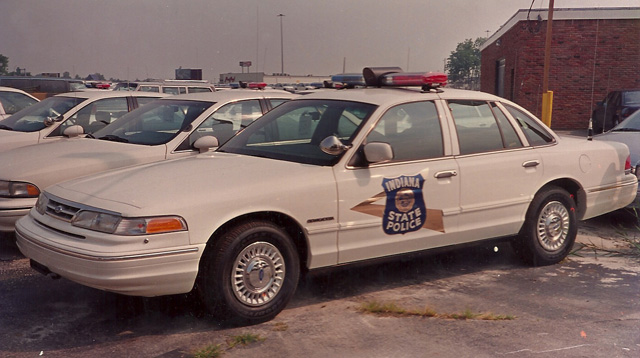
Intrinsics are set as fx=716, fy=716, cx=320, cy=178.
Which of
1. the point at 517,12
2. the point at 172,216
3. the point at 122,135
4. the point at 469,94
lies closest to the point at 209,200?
the point at 172,216

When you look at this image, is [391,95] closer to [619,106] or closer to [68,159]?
[68,159]

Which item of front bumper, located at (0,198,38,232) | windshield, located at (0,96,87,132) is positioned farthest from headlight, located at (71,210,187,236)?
windshield, located at (0,96,87,132)

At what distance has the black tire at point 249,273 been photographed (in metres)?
4.54

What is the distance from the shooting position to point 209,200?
14.9 feet

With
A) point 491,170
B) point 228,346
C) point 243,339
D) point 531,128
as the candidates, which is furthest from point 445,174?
point 228,346

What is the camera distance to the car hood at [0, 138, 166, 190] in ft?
→ 21.9

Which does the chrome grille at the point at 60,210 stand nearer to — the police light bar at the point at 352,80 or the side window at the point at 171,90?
the police light bar at the point at 352,80

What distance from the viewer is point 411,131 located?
5613 mm

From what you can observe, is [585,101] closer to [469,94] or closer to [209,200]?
[469,94]

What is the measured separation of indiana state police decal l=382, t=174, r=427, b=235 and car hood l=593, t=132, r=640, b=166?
408 centimetres

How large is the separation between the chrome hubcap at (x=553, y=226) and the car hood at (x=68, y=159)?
373 centimetres

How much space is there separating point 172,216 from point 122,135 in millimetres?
3659

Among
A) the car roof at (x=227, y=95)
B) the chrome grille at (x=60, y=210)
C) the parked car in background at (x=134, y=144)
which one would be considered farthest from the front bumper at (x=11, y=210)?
the car roof at (x=227, y=95)

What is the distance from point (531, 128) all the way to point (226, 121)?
323 cm
